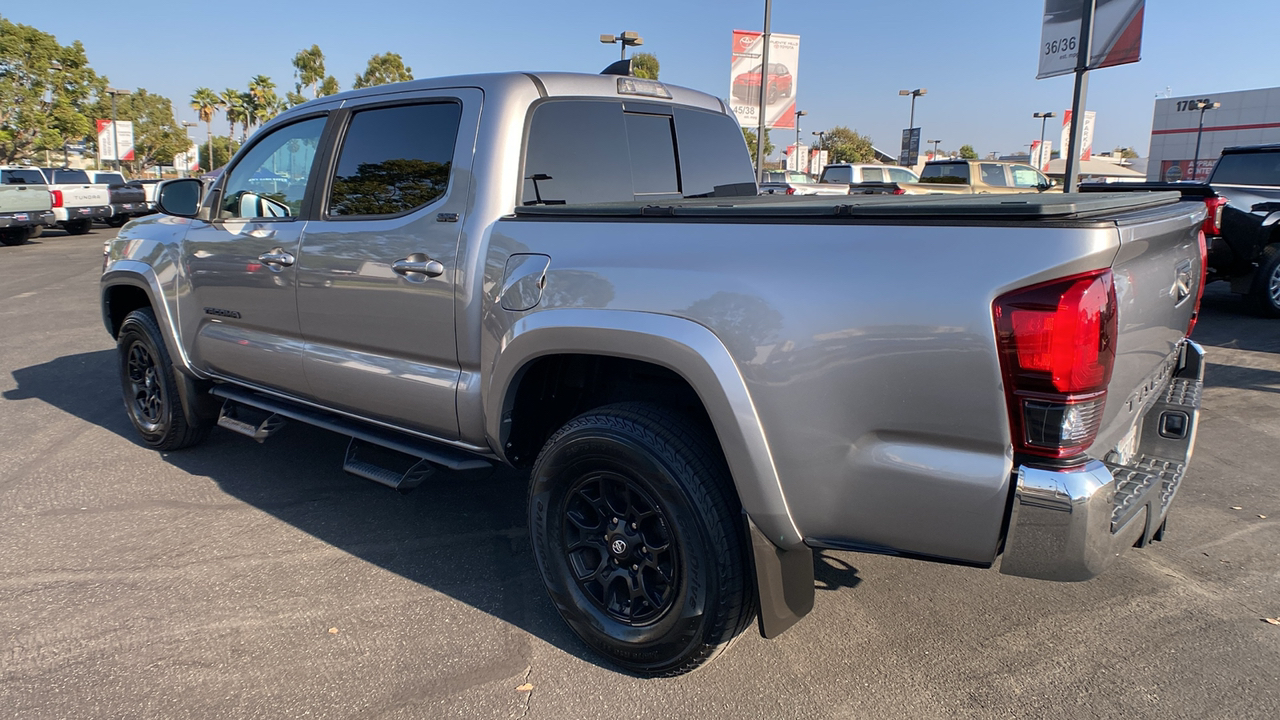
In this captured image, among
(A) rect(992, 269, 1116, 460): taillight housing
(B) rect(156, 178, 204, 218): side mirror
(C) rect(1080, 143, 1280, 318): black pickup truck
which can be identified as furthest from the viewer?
(C) rect(1080, 143, 1280, 318): black pickup truck

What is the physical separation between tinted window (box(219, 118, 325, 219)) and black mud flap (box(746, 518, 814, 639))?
8.71 ft

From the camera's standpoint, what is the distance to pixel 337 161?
3.66m

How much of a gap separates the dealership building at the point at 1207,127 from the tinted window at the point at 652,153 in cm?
4797

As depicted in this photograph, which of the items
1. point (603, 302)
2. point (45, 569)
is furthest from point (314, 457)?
point (603, 302)

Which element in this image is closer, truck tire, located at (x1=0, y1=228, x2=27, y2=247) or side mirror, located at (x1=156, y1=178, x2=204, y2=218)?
side mirror, located at (x1=156, y1=178, x2=204, y2=218)

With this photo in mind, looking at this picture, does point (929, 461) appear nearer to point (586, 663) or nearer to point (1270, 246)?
point (586, 663)

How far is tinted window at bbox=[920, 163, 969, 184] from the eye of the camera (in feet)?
60.5

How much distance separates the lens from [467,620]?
3.13 meters

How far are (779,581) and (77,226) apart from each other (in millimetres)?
26492

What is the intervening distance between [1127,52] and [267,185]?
9757 mm

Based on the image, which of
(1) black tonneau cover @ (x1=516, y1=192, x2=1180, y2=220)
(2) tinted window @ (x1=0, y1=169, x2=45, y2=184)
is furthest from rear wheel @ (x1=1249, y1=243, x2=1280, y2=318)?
(2) tinted window @ (x1=0, y1=169, x2=45, y2=184)

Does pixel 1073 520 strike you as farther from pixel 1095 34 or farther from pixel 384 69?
pixel 384 69

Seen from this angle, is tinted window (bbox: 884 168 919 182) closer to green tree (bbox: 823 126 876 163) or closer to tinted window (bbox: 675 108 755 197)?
tinted window (bbox: 675 108 755 197)

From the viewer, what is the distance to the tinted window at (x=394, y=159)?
325 cm
